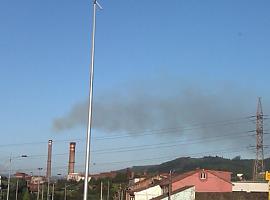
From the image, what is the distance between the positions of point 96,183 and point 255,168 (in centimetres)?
5514

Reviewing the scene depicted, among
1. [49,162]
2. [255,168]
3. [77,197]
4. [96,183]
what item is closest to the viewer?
[255,168]

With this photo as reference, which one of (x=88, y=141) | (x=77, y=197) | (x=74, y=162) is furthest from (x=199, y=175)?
(x=88, y=141)

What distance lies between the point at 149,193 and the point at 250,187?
1792cm

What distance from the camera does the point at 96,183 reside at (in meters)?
128

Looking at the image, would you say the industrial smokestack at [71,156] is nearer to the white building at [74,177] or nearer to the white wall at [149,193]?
the white building at [74,177]

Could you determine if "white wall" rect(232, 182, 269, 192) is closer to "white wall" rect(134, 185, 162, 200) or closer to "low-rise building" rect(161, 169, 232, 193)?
"low-rise building" rect(161, 169, 232, 193)

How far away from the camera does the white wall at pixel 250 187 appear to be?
8631 centimetres

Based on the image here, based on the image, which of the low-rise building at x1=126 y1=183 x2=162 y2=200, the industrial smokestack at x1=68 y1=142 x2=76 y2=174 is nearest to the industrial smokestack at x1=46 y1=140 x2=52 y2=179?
the industrial smokestack at x1=68 y1=142 x2=76 y2=174

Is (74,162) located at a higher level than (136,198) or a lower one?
higher

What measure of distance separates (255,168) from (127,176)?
218 feet

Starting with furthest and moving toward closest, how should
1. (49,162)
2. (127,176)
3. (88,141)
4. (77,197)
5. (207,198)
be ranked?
(127,176) < (49,162) < (77,197) < (207,198) < (88,141)

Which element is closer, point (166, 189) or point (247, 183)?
point (166, 189)

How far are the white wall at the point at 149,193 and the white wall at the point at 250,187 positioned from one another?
44.0 feet

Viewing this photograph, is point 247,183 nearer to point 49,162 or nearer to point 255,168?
point 255,168
